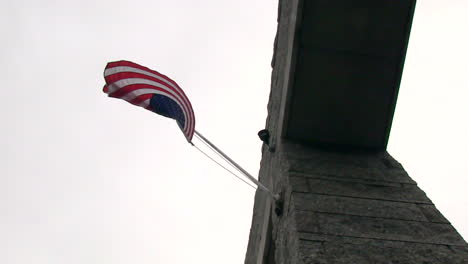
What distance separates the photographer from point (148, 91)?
5.36 m

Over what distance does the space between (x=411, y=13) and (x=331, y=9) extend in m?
0.63

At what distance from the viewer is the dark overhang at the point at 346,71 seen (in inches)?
176

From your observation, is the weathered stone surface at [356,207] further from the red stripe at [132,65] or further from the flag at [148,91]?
the red stripe at [132,65]

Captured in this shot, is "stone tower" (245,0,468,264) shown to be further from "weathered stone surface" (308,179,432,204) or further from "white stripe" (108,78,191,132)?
"white stripe" (108,78,191,132)

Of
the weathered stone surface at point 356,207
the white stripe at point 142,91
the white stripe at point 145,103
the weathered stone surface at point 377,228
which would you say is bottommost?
the weathered stone surface at point 377,228

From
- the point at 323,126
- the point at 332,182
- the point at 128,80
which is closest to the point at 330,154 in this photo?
the point at 323,126

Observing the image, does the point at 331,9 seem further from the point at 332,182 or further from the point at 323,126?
the point at 332,182

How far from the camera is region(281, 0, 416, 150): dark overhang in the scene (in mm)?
4461

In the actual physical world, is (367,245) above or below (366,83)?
below

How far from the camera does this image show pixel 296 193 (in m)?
4.05

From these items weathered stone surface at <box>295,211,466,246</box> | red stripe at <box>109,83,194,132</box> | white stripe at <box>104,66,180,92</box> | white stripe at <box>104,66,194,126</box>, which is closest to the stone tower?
weathered stone surface at <box>295,211,466,246</box>

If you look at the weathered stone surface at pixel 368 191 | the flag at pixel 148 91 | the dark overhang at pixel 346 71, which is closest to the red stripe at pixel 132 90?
the flag at pixel 148 91

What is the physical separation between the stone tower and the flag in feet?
2.91

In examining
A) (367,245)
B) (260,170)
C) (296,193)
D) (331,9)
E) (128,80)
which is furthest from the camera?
(260,170)
